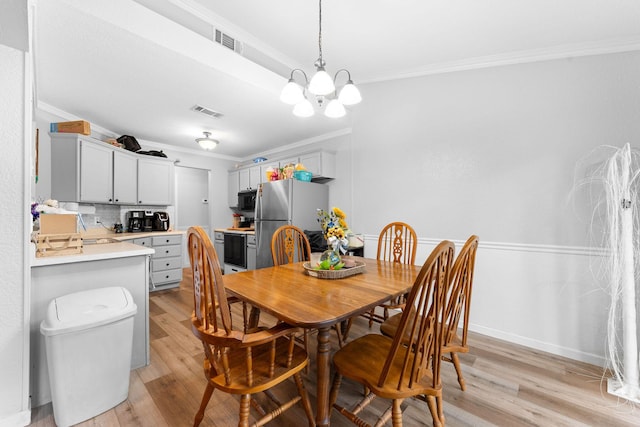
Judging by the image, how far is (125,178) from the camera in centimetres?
378

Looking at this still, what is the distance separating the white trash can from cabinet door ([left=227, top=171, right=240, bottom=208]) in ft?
12.7

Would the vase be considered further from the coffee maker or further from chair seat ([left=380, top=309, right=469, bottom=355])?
the coffee maker

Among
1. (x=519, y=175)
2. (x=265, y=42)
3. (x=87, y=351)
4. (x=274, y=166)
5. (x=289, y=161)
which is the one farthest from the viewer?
(x=274, y=166)

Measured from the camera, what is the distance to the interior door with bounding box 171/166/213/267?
4934mm

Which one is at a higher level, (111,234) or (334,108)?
(334,108)

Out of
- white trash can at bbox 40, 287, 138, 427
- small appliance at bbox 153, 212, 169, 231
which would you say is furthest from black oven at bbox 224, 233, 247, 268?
white trash can at bbox 40, 287, 138, 427

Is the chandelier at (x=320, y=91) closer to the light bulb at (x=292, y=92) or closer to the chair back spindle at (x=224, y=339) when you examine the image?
the light bulb at (x=292, y=92)

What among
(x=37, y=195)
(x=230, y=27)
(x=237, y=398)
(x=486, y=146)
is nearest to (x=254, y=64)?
(x=230, y=27)

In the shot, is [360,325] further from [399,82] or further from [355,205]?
[399,82]

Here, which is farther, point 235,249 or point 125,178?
point 235,249

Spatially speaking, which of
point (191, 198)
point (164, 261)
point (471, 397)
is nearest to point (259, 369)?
point (471, 397)

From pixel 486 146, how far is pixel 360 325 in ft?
6.96

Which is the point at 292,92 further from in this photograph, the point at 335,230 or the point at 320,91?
the point at 335,230

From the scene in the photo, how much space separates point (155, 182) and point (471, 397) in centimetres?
469
